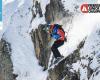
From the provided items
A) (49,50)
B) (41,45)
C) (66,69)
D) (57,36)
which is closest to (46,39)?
(41,45)

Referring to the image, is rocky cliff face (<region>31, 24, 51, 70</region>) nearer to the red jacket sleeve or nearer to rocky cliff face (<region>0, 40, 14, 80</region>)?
the red jacket sleeve

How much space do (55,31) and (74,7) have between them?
1020mm

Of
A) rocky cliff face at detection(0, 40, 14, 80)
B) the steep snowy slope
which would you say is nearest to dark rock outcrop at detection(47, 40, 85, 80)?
the steep snowy slope

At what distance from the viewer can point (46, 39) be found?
627 inches

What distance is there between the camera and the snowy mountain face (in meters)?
14.5

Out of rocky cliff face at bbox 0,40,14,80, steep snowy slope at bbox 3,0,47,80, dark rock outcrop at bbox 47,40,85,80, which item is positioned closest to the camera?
dark rock outcrop at bbox 47,40,85,80

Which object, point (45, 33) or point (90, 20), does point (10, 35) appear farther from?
point (90, 20)

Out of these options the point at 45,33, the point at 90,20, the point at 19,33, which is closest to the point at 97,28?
the point at 90,20

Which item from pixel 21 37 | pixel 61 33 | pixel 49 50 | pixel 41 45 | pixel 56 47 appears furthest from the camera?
pixel 21 37

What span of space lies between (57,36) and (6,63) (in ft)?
7.81

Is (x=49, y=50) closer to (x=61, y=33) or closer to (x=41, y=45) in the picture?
(x=41, y=45)

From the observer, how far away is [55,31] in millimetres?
15094

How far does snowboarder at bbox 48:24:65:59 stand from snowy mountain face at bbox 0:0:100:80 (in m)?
0.17

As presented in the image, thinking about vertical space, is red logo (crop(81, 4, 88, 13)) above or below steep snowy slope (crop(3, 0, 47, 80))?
above
